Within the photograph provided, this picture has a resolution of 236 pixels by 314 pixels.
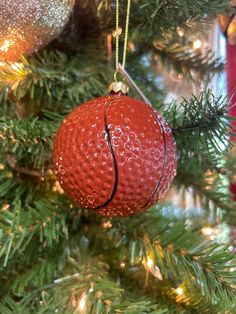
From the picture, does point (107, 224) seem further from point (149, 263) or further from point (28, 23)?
point (28, 23)

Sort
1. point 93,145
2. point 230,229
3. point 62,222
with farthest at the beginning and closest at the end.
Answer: point 230,229, point 62,222, point 93,145

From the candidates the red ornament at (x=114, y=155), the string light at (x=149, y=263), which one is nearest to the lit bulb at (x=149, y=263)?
the string light at (x=149, y=263)

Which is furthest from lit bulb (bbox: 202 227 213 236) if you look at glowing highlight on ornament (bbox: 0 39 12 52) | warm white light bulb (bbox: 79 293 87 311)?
glowing highlight on ornament (bbox: 0 39 12 52)

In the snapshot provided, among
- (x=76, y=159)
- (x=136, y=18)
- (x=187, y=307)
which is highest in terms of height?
(x=136, y=18)

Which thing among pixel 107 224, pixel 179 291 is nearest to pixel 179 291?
pixel 179 291

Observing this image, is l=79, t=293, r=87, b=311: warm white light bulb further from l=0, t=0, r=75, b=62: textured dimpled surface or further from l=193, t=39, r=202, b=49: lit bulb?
l=193, t=39, r=202, b=49: lit bulb

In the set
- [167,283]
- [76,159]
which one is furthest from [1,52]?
[167,283]

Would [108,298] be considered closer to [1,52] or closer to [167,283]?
[167,283]
